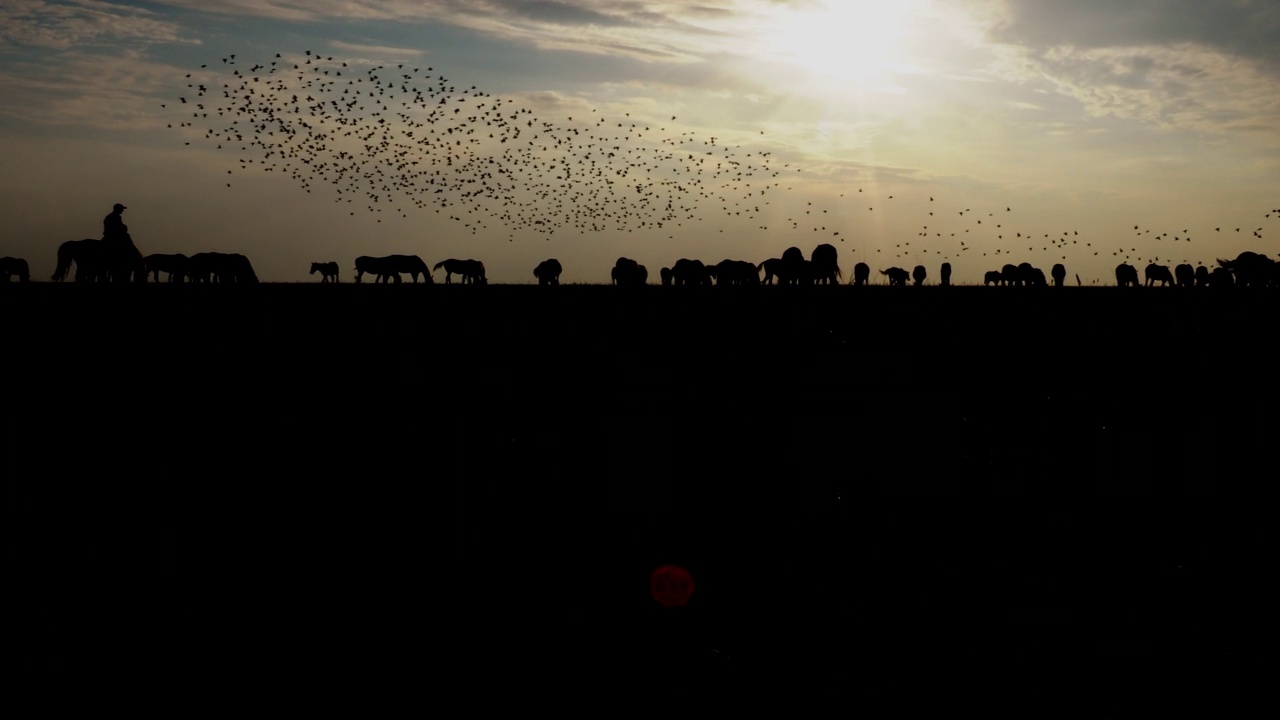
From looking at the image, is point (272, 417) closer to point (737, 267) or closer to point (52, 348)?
point (52, 348)

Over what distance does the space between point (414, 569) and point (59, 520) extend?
3.71 metres

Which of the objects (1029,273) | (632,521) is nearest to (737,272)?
(1029,273)

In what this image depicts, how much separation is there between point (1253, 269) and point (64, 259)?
46002mm

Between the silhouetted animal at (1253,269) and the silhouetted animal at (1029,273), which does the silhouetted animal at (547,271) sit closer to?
the silhouetted animal at (1029,273)

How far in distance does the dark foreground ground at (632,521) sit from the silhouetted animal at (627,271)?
30.1 meters

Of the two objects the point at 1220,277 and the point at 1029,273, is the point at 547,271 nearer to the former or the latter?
the point at 1029,273

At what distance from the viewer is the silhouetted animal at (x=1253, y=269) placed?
4831 centimetres

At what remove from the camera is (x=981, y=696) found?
25.9 ft

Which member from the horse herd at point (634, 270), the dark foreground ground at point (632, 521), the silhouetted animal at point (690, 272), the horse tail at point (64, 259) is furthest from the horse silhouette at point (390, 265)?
the dark foreground ground at point (632, 521)

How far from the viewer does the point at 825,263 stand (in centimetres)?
4944

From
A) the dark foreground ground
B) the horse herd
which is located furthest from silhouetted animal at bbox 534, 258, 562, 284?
the dark foreground ground

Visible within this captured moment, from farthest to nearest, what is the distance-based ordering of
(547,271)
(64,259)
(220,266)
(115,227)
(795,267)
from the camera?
(547,271) < (795,267) < (220,266) < (64,259) < (115,227)

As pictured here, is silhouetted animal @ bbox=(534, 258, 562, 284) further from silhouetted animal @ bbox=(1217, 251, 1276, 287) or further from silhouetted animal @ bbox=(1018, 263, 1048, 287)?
silhouetted animal @ bbox=(1217, 251, 1276, 287)

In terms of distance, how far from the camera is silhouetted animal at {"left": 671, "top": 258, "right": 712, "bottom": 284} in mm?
51688
